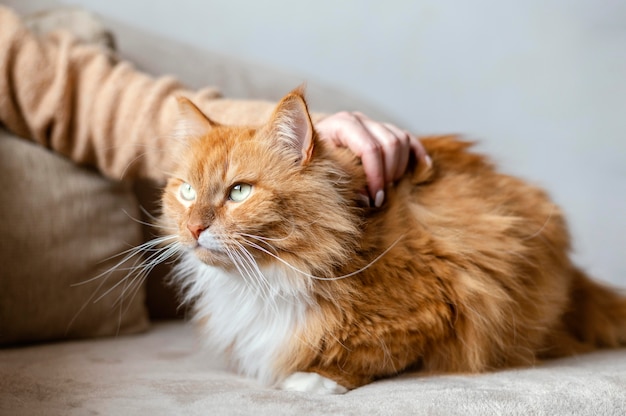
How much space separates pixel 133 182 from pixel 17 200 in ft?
1.35

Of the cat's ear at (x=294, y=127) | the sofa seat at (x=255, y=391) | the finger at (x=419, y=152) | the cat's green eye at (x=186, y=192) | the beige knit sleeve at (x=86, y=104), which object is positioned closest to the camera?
the sofa seat at (x=255, y=391)

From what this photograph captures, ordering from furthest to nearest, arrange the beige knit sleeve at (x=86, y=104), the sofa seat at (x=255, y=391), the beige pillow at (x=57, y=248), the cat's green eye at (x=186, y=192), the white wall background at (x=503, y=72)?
the white wall background at (x=503, y=72) < the beige knit sleeve at (x=86, y=104) < the beige pillow at (x=57, y=248) < the cat's green eye at (x=186, y=192) < the sofa seat at (x=255, y=391)

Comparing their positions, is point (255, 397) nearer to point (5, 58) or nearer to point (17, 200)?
point (17, 200)

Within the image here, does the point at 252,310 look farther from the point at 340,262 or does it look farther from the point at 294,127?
the point at 294,127

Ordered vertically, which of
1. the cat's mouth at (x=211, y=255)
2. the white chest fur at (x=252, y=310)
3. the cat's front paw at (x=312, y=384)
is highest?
the cat's mouth at (x=211, y=255)

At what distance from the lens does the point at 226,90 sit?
211cm

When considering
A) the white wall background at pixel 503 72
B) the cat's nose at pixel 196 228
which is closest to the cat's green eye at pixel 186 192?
the cat's nose at pixel 196 228

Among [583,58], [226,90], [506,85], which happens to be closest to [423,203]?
[226,90]

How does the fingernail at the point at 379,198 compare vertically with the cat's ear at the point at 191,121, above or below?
below

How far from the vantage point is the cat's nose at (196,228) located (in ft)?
3.46

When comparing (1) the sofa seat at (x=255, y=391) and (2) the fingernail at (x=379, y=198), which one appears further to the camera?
(2) the fingernail at (x=379, y=198)

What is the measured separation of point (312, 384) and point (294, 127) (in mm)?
439

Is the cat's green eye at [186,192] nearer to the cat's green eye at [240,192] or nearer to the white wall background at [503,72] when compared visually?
the cat's green eye at [240,192]

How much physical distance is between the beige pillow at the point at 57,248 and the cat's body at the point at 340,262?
37 centimetres
